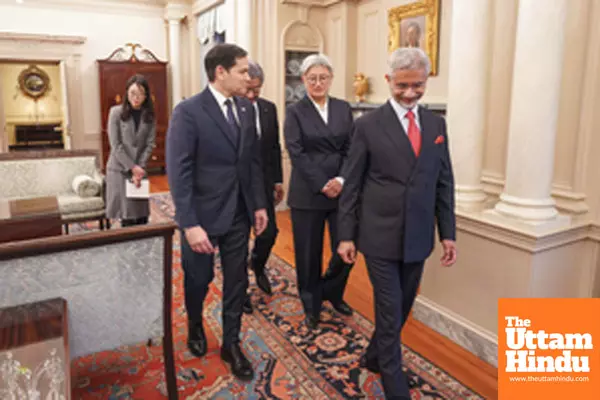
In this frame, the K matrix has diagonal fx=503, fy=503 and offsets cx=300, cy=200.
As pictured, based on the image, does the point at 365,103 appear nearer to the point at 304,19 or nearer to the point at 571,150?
the point at 304,19

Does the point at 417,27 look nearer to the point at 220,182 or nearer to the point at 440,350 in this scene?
the point at 440,350

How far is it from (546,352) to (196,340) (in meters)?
1.71

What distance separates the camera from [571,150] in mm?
2852

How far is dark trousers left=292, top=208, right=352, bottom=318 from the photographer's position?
2.95 m

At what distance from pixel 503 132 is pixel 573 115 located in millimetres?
509

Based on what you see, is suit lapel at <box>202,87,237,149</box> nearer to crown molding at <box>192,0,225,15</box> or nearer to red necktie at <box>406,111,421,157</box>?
red necktie at <box>406,111,421,157</box>

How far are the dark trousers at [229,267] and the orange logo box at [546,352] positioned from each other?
125cm

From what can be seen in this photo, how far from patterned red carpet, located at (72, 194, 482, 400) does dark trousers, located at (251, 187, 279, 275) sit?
1.54 ft

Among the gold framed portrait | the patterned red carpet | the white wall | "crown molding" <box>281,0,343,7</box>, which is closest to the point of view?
the patterned red carpet

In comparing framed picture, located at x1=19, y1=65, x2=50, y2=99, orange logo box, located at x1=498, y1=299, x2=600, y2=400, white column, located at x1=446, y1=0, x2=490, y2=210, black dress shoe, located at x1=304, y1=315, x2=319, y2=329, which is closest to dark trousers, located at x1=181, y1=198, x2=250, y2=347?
black dress shoe, located at x1=304, y1=315, x2=319, y2=329

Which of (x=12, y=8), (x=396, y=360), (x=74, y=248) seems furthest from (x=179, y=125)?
(x=12, y=8)

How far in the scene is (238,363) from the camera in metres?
2.48

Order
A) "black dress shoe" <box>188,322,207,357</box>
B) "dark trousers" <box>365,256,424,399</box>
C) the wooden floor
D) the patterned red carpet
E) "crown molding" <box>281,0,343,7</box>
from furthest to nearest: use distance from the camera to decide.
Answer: "crown molding" <box>281,0,343,7</box> < "black dress shoe" <box>188,322,207,357</box> < the wooden floor < the patterned red carpet < "dark trousers" <box>365,256,424,399</box>

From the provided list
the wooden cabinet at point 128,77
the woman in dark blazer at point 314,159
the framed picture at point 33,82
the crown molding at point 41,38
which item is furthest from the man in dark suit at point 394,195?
the framed picture at point 33,82
